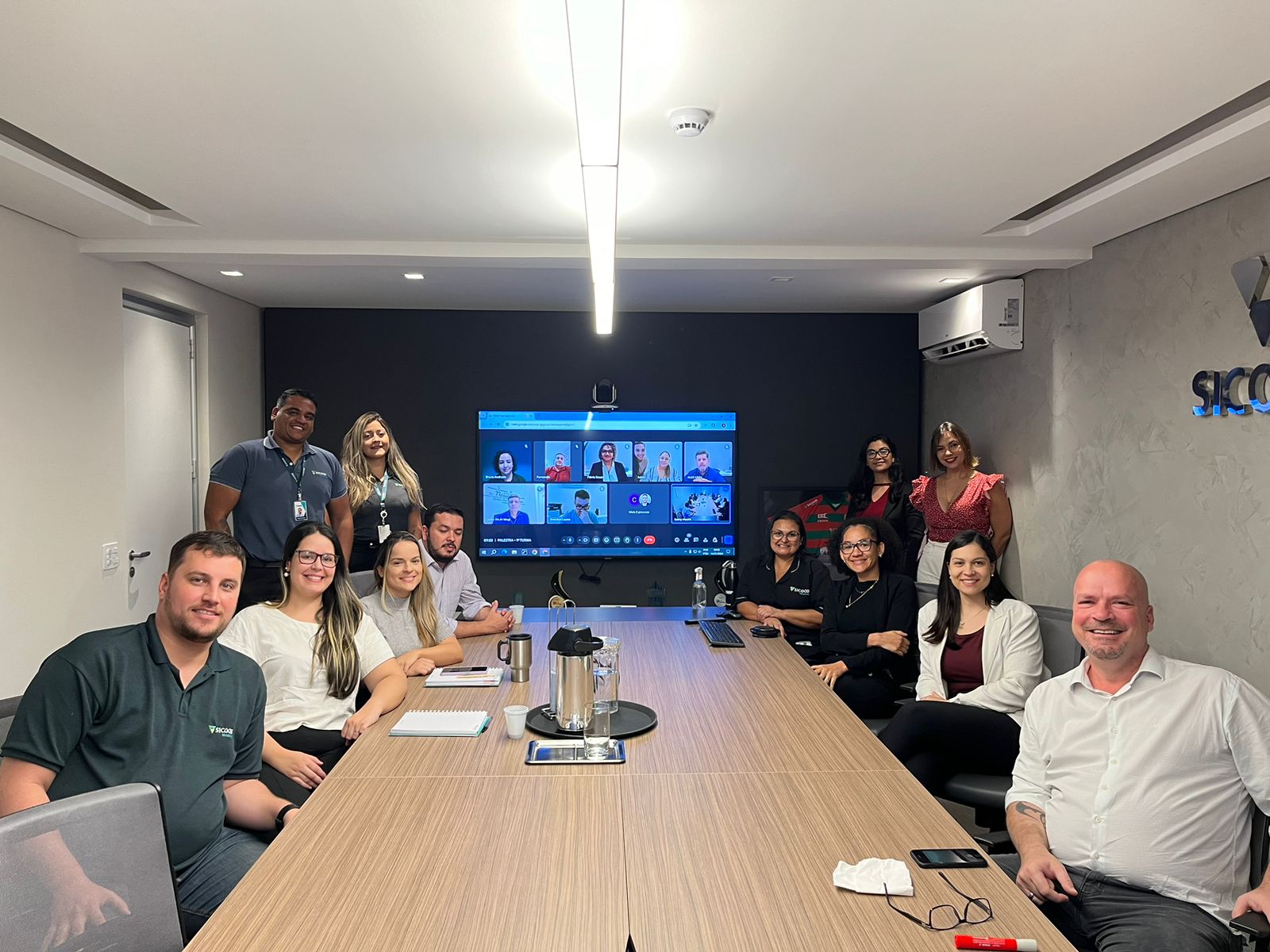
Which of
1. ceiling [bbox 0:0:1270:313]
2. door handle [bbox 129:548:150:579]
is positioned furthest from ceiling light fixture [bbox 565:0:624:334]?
door handle [bbox 129:548:150:579]

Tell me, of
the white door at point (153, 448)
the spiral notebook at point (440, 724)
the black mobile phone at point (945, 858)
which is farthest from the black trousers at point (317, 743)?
the white door at point (153, 448)

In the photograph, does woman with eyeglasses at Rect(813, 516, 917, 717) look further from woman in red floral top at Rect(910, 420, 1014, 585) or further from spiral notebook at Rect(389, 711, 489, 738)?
spiral notebook at Rect(389, 711, 489, 738)

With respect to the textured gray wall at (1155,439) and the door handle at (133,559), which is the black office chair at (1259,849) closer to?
the textured gray wall at (1155,439)

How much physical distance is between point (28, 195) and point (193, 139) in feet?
3.49

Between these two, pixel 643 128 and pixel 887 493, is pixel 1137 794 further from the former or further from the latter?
pixel 887 493

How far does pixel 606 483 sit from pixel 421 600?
354 centimetres

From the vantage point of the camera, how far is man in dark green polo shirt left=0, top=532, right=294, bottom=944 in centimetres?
202

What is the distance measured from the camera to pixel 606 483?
23.0 feet

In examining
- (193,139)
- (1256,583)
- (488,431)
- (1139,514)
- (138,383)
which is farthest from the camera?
(488,431)

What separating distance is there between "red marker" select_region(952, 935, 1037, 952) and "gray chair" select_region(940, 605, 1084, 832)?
1.05 m

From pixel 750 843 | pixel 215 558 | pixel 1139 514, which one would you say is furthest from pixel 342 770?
pixel 1139 514

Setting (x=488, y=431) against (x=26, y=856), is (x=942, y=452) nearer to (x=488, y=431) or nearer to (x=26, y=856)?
(x=488, y=431)

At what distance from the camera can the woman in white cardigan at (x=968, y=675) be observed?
3.02 m

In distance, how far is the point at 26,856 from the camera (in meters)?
1.53
